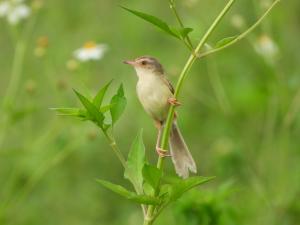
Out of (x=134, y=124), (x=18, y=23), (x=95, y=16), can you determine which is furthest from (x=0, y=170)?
(x=95, y=16)

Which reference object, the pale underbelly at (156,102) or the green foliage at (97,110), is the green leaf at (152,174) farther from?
the pale underbelly at (156,102)

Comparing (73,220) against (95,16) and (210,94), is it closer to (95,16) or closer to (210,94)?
(210,94)

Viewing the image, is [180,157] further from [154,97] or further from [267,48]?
[267,48]

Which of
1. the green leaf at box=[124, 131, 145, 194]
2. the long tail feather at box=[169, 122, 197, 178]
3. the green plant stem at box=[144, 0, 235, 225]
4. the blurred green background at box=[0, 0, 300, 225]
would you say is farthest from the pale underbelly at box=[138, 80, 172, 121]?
the green plant stem at box=[144, 0, 235, 225]

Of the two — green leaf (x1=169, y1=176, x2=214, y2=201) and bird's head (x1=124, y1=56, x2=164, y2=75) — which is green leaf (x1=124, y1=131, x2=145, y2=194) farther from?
bird's head (x1=124, y1=56, x2=164, y2=75)

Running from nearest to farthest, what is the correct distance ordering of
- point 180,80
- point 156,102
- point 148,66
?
point 180,80 → point 156,102 → point 148,66

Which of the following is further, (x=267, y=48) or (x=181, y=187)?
(x=267, y=48)

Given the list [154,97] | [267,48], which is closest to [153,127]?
[267,48]
